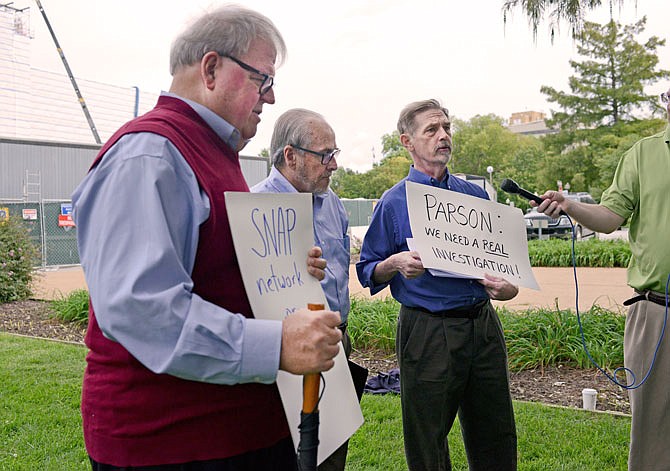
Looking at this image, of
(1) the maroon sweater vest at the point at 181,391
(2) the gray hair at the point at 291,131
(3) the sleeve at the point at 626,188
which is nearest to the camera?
(1) the maroon sweater vest at the point at 181,391

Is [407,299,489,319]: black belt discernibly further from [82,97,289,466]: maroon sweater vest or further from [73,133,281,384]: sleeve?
[73,133,281,384]: sleeve

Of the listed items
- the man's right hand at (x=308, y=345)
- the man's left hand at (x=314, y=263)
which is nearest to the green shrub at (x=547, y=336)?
the man's left hand at (x=314, y=263)

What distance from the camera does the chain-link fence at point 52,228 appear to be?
67.1 feet

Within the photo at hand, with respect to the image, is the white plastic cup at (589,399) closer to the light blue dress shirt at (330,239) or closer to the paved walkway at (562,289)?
the light blue dress shirt at (330,239)

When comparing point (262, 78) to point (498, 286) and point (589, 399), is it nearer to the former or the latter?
point (498, 286)

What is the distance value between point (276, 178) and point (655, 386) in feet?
7.16

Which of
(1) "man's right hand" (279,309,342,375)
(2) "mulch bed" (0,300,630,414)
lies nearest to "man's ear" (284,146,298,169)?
(1) "man's right hand" (279,309,342,375)

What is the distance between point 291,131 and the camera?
343cm

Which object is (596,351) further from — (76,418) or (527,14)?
(76,418)

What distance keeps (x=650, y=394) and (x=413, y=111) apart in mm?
1896

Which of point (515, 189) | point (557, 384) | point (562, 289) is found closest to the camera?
point (515, 189)

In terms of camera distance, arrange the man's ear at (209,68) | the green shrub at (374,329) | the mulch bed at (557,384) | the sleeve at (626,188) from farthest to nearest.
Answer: the green shrub at (374,329), the mulch bed at (557,384), the sleeve at (626,188), the man's ear at (209,68)

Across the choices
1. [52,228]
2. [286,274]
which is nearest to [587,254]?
[286,274]

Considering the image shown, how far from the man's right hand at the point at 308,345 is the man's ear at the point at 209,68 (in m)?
0.71
